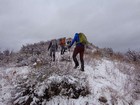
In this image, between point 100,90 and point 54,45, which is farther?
point 54,45

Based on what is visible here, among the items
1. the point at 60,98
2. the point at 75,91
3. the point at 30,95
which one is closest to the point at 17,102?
the point at 30,95

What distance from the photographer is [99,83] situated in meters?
5.86

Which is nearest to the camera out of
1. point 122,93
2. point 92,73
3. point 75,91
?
point 75,91

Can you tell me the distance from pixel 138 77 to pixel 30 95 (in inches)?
A: 190

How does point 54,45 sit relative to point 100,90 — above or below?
above

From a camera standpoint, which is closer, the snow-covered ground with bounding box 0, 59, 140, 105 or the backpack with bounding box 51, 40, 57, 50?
the snow-covered ground with bounding box 0, 59, 140, 105

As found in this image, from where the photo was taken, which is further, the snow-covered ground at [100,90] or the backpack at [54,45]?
the backpack at [54,45]

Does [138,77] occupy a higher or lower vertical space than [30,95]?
higher

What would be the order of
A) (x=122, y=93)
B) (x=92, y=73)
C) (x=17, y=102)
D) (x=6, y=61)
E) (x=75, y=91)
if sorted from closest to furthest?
1. (x=17, y=102)
2. (x=75, y=91)
3. (x=122, y=93)
4. (x=92, y=73)
5. (x=6, y=61)

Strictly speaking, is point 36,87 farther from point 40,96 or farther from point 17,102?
point 17,102

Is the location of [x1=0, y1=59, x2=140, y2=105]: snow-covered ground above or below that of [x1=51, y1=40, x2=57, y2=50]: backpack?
below

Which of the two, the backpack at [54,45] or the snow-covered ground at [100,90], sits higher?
the backpack at [54,45]

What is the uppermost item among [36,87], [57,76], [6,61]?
[6,61]

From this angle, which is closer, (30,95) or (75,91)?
(30,95)
